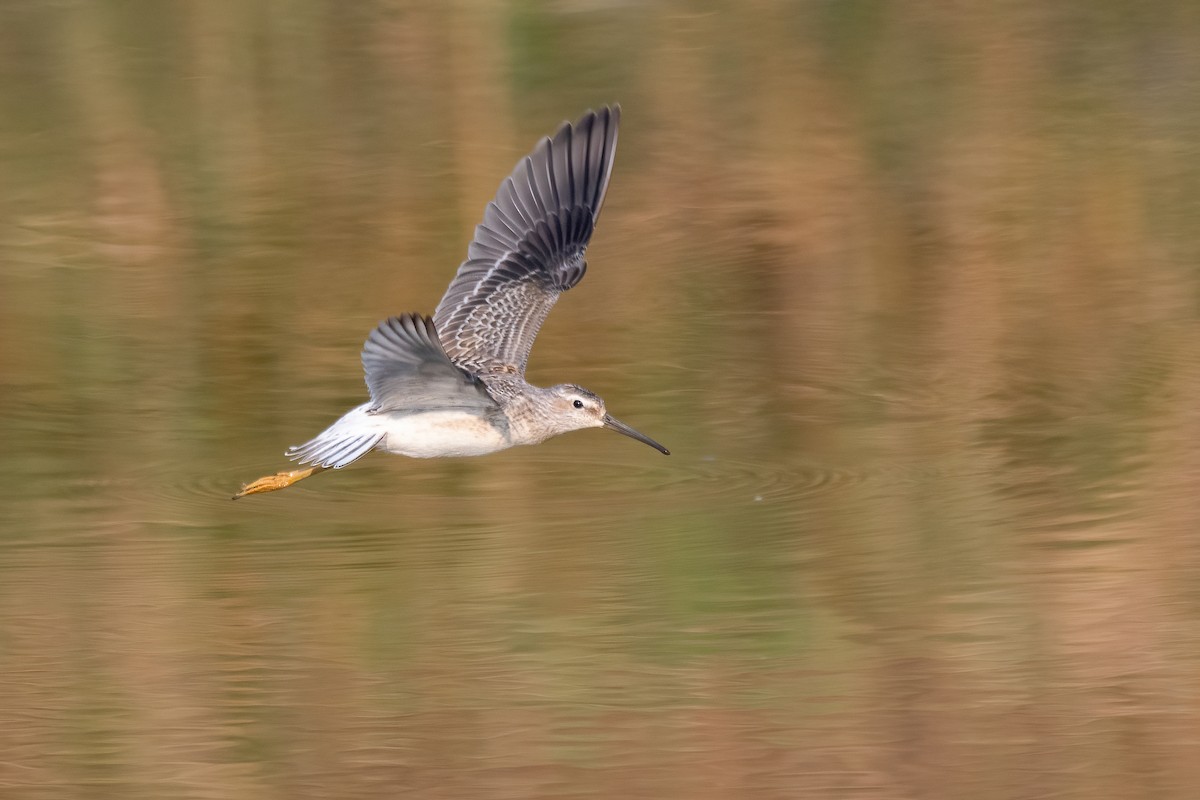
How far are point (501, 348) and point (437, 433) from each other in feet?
3.35

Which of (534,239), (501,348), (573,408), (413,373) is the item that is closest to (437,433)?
(413,373)

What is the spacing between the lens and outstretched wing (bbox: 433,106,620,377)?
9711mm

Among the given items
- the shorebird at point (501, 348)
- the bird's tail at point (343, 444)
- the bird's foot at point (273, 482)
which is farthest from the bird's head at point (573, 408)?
the bird's foot at point (273, 482)

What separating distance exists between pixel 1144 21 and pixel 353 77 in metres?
6.64

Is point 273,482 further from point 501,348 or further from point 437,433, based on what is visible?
point 501,348

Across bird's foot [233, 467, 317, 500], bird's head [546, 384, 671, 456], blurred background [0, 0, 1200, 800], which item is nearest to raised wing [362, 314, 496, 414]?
bird's head [546, 384, 671, 456]

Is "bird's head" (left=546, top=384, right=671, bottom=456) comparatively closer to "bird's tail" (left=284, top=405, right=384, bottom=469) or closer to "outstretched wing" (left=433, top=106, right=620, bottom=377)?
"outstretched wing" (left=433, top=106, right=620, bottom=377)

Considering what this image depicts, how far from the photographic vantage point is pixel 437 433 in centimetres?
867

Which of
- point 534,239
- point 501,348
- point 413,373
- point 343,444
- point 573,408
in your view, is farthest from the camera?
point 534,239

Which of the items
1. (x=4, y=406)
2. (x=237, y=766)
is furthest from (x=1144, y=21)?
(x=237, y=766)

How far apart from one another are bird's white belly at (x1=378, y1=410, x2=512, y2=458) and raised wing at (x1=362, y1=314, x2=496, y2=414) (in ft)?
0.16

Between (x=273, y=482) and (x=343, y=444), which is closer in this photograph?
(x=343, y=444)

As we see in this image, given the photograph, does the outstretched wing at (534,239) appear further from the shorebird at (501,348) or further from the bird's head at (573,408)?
the bird's head at (573,408)

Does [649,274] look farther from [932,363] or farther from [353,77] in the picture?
[353,77]
